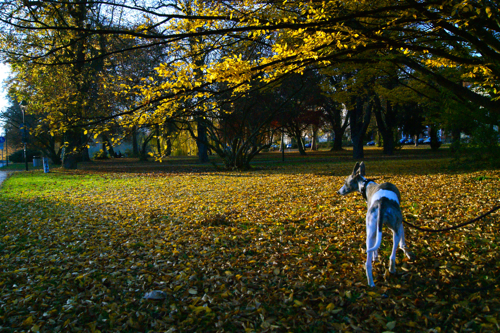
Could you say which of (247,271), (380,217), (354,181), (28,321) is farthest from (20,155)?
(380,217)

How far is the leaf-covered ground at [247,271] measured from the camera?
315cm

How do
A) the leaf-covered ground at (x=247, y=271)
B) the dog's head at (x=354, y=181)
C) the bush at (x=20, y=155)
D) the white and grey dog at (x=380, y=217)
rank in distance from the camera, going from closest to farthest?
the leaf-covered ground at (x=247, y=271), the white and grey dog at (x=380, y=217), the dog's head at (x=354, y=181), the bush at (x=20, y=155)

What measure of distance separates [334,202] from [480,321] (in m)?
4.89

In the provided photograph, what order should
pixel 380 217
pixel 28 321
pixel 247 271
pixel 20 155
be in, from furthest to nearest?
pixel 20 155 → pixel 247 271 → pixel 380 217 → pixel 28 321

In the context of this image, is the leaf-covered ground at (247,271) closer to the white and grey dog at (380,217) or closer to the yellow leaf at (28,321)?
the yellow leaf at (28,321)

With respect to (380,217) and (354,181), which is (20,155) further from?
(380,217)

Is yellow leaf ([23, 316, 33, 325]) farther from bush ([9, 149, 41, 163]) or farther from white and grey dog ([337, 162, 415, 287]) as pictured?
bush ([9, 149, 41, 163])

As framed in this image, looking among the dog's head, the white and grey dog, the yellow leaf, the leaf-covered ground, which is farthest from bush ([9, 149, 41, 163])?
the white and grey dog

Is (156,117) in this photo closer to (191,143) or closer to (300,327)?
(300,327)

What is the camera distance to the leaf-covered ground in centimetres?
315

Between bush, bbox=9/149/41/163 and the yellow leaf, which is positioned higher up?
bush, bbox=9/149/41/163

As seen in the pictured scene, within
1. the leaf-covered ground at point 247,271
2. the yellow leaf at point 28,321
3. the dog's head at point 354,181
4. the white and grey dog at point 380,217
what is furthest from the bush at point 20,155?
the white and grey dog at point 380,217

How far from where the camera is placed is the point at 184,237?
5621 mm

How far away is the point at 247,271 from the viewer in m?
4.16
